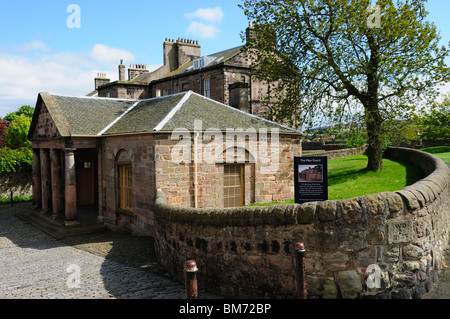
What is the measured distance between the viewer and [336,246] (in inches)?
261

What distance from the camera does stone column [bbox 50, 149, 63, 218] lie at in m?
18.8

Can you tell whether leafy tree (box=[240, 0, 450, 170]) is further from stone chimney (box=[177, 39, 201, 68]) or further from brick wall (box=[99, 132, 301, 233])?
stone chimney (box=[177, 39, 201, 68])

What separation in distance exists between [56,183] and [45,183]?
2.05 meters

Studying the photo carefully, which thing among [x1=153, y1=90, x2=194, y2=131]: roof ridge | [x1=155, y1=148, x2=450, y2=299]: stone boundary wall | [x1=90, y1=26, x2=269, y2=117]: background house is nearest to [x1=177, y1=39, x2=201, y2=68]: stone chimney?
[x1=90, y1=26, x2=269, y2=117]: background house

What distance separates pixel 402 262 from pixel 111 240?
1157cm

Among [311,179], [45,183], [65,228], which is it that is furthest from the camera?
[45,183]

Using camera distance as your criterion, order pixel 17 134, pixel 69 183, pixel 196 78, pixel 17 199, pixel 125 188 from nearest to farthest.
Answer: pixel 125 188, pixel 69 183, pixel 17 199, pixel 196 78, pixel 17 134

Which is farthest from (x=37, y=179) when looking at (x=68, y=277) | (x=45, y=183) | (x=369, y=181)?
(x=369, y=181)

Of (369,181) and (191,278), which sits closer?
(191,278)

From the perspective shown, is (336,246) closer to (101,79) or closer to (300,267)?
(300,267)

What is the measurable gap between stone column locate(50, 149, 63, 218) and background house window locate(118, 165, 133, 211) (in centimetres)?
427
